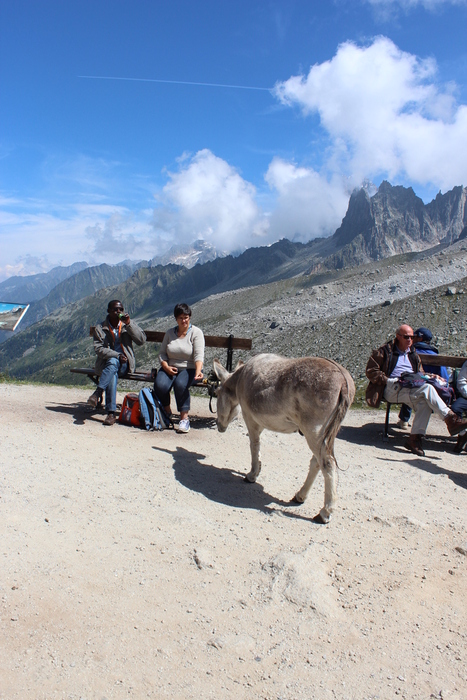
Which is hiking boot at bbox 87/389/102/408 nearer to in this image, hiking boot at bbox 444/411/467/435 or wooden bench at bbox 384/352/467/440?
wooden bench at bbox 384/352/467/440

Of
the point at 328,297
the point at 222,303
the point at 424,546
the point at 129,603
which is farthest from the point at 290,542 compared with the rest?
the point at 222,303

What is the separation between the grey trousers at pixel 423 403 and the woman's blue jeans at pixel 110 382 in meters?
5.64

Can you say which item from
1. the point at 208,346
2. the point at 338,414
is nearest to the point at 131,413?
the point at 208,346

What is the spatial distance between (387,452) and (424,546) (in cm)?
361

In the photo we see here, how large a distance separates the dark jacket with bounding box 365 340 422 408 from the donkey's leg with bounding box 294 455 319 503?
3.67 metres

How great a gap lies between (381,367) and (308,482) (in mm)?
4074

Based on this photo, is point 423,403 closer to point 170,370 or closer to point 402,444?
point 402,444

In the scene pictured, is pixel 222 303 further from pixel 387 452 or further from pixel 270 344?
pixel 387 452

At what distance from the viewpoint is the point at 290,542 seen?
5004 mm

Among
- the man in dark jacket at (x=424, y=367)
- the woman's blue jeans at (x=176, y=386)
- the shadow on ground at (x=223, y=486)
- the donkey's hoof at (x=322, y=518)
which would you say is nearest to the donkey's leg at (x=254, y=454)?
the shadow on ground at (x=223, y=486)

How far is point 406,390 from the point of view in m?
8.77

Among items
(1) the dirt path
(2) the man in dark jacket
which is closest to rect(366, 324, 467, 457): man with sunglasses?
(2) the man in dark jacket

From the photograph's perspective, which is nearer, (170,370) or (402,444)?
(170,370)

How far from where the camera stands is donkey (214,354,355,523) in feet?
17.5
